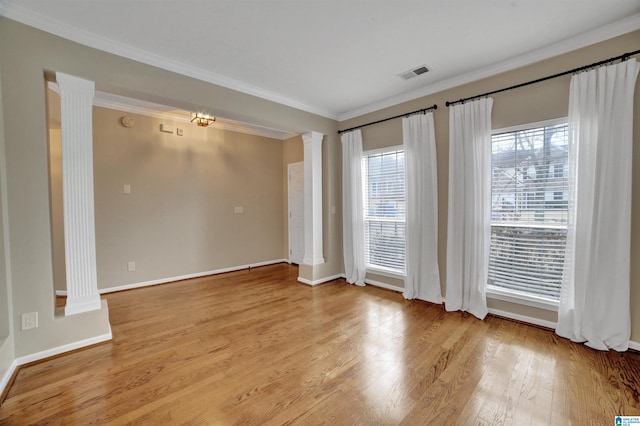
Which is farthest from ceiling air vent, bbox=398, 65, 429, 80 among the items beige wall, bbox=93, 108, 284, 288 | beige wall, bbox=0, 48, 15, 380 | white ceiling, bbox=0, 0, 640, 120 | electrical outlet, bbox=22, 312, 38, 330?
electrical outlet, bbox=22, 312, 38, 330

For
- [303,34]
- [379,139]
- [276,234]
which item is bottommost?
[276,234]

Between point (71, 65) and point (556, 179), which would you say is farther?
point (556, 179)

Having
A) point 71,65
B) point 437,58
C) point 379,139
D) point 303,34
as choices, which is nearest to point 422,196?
point 379,139

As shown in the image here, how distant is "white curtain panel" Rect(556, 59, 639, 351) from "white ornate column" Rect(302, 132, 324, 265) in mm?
3110

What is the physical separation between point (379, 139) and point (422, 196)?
1159mm

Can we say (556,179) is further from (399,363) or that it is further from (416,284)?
(399,363)

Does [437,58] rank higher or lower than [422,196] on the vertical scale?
higher

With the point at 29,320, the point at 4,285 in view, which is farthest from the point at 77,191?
the point at 29,320

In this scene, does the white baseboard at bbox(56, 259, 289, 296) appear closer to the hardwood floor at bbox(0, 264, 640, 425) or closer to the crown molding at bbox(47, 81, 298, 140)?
the hardwood floor at bbox(0, 264, 640, 425)

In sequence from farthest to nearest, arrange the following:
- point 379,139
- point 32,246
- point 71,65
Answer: point 379,139 → point 71,65 → point 32,246

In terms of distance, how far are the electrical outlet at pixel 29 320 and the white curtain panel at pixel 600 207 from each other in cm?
473

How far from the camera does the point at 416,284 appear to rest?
373cm

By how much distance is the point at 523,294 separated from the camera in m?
2.95

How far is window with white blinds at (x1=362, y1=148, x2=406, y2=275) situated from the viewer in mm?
4027
